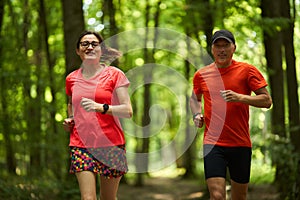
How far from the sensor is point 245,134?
589 cm

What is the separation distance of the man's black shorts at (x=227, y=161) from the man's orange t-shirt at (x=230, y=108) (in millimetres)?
68

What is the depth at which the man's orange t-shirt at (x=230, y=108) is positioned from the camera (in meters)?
5.79

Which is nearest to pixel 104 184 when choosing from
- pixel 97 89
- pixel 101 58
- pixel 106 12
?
pixel 97 89

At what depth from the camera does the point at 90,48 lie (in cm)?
579

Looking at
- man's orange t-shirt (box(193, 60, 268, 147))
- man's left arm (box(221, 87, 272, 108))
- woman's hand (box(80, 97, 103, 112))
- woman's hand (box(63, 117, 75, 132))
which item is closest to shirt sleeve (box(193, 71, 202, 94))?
man's orange t-shirt (box(193, 60, 268, 147))

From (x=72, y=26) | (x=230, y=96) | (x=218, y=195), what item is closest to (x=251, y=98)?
(x=230, y=96)

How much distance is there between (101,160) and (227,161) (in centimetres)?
145

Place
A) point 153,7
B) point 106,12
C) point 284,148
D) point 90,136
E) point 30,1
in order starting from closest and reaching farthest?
point 90,136 → point 284,148 → point 106,12 → point 30,1 → point 153,7

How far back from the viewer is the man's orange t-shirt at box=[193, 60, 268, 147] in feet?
19.0

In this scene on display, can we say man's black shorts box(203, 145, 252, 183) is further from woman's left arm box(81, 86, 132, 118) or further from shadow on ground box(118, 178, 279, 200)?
shadow on ground box(118, 178, 279, 200)

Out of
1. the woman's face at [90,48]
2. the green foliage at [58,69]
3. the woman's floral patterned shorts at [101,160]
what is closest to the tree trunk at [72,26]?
the green foliage at [58,69]

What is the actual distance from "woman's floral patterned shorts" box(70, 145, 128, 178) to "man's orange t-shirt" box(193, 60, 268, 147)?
1.03 metres

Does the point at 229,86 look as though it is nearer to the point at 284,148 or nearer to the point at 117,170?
the point at 117,170

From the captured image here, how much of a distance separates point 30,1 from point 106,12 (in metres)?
3.77
